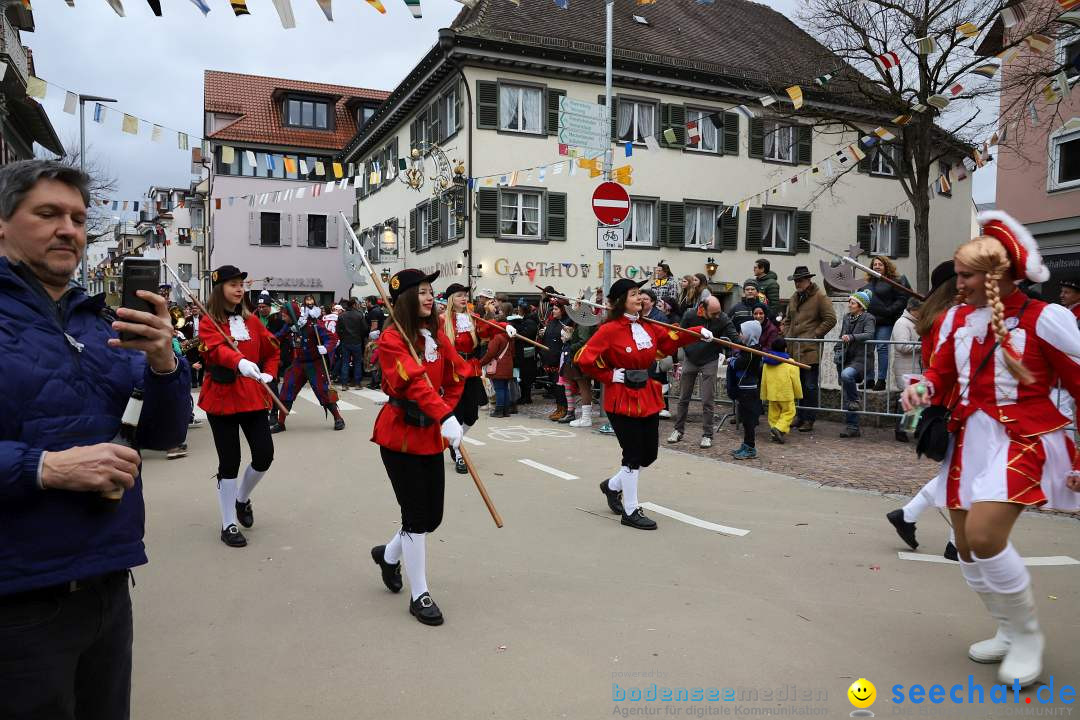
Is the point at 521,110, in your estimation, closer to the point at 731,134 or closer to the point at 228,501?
the point at 731,134

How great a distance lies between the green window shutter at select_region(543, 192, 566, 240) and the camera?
24641mm

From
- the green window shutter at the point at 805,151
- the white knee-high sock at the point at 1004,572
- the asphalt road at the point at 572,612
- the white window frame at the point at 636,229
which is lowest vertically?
the asphalt road at the point at 572,612

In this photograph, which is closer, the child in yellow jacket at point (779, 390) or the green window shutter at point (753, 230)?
the child in yellow jacket at point (779, 390)

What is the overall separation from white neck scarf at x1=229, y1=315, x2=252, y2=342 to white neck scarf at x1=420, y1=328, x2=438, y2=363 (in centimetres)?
269

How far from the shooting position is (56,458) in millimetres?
1906

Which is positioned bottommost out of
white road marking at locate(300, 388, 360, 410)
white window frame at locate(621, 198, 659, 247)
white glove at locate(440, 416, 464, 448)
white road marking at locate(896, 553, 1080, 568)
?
white road marking at locate(896, 553, 1080, 568)

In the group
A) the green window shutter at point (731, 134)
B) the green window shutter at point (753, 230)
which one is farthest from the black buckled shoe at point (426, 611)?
the green window shutter at point (731, 134)

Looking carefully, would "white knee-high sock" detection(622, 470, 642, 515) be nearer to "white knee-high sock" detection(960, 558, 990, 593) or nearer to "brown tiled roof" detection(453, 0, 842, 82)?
"white knee-high sock" detection(960, 558, 990, 593)

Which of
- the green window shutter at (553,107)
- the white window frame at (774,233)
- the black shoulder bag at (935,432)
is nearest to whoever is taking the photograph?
the black shoulder bag at (935,432)

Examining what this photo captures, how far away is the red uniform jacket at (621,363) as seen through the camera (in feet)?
20.7

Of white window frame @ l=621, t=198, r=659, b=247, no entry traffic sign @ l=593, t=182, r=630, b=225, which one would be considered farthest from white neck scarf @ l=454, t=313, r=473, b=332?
white window frame @ l=621, t=198, r=659, b=247

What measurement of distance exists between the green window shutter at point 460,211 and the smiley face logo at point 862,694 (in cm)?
2139

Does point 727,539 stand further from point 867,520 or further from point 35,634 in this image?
point 35,634

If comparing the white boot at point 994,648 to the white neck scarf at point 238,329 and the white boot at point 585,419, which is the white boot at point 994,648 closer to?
the white neck scarf at point 238,329
